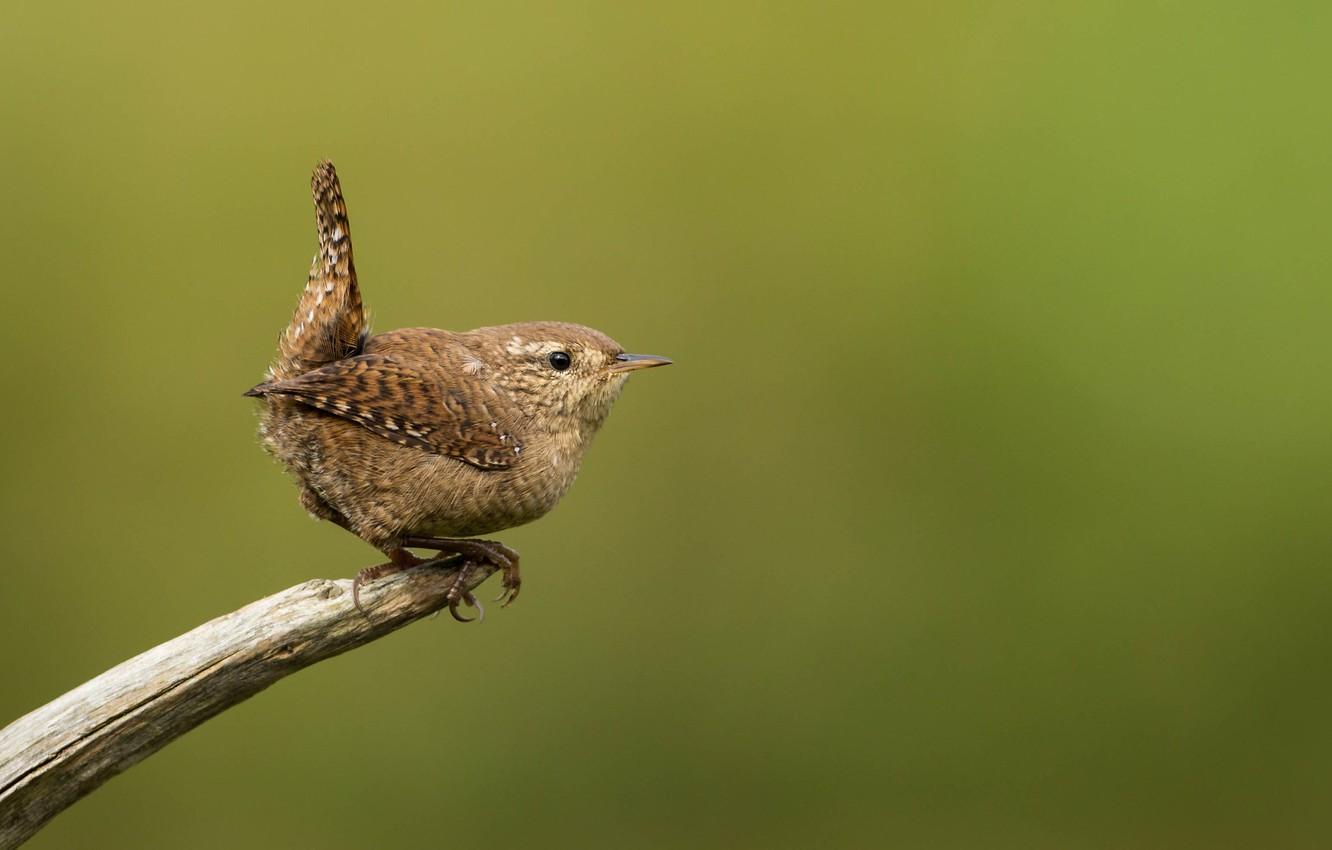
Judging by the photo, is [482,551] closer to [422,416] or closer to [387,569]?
[387,569]

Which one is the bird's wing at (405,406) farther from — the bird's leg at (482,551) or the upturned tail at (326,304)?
the bird's leg at (482,551)

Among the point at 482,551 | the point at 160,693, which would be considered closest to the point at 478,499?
the point at 482,551

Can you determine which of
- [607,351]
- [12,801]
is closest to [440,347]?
[607,351]

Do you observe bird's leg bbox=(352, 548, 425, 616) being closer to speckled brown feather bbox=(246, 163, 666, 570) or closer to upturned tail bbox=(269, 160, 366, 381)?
speckled brown feather bbox=(246, 163, 666, 570)

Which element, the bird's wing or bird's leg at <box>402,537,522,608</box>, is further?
bird's leg at <box>402,537,522,608</box>

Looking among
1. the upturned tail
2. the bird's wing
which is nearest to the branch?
the bird's wing

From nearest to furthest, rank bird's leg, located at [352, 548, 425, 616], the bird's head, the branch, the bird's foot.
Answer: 1. the branch
2. bird's leg, located at [352, 548, 425, 616]
3. the bird's foot
4. the bird's head

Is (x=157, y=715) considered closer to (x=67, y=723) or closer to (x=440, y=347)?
(x=67, y=723)
